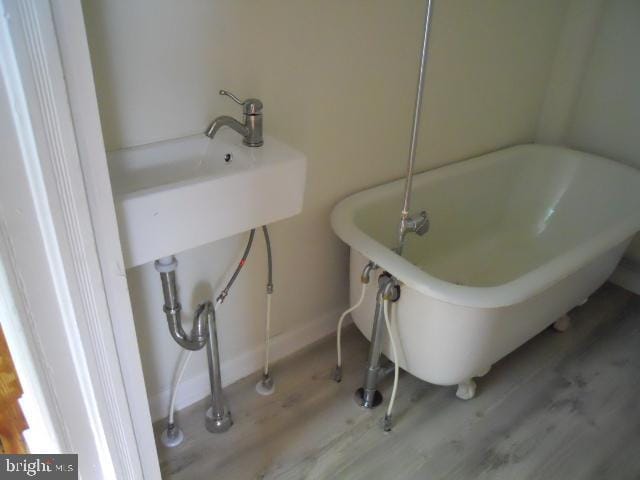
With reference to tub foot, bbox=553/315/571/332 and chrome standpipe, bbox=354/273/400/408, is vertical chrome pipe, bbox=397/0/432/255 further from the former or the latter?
tub foot, bbox=553/315/571/332

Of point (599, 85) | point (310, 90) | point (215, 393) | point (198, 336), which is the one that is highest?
point (310, 90)

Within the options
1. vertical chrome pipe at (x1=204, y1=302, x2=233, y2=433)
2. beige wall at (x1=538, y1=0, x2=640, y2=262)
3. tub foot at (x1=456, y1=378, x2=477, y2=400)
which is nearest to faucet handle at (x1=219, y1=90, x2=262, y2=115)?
vertical chrome pipe at (x1=204, y1=302, x2=233, y2=433)

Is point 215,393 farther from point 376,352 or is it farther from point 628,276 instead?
point 628,276

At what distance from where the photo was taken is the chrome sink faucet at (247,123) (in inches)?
45.8

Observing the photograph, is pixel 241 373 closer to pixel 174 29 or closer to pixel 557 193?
pixel 174 29

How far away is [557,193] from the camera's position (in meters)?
2.21

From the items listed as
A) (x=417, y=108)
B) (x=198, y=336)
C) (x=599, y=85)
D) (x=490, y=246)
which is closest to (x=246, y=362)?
(x=198, y=336)

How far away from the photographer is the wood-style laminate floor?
4.85 feet

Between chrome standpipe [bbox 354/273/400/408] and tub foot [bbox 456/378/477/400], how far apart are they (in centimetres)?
24

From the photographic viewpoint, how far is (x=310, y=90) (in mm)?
1434

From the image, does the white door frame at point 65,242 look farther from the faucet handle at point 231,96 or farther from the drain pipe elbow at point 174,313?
the faucet handle at point 231,96

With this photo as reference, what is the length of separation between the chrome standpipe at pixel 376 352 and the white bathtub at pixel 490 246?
0.04m

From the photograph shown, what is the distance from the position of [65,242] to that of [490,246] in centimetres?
174

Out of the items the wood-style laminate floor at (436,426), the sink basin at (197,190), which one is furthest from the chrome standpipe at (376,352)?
the sink basin at (197,190)
